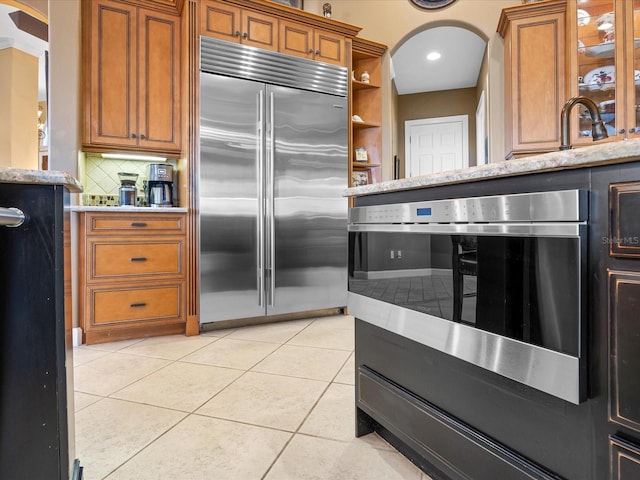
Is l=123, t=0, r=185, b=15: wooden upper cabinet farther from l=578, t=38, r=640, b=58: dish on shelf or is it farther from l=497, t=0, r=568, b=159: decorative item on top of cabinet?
l=578, t=38, r=640, b=58: dish on shelf

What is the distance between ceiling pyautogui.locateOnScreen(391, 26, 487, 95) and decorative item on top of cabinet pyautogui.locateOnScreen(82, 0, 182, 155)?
2581 mm

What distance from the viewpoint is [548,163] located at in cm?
73

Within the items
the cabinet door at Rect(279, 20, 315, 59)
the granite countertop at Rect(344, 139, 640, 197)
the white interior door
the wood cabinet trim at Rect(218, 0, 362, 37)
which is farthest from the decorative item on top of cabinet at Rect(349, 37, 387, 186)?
the granite countertop at Rect(344, 139, 640, 197)

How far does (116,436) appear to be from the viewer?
4.44ft

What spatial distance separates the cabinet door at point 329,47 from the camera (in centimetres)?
313

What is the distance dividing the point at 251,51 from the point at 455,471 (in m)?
2.97

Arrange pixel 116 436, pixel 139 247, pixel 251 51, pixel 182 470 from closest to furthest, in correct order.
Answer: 1. pixel 182 470
2. pixel 116 436
3. pixel 139 247
4. pixel 251 51

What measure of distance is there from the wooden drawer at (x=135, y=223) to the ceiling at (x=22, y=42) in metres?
2.40

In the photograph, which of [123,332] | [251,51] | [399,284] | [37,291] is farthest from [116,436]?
[251,51]

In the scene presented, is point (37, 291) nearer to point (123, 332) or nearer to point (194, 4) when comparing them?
point (123, 332)

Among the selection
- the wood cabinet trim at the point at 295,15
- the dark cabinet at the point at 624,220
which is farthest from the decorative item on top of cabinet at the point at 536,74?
→ the dark cabinet at the point at 624,220

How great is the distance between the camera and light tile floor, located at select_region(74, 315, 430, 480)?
3.86 ft

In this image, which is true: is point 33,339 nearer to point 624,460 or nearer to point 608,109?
point 624,460

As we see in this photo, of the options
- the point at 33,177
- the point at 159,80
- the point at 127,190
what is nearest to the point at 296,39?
the point at 159,80
